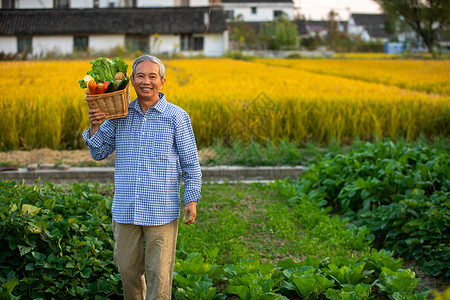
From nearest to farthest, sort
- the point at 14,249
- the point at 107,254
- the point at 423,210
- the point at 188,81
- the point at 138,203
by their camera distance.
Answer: the point at 138,203 → the point at 14,249 → the point at 107,254 → the point at 423,210 → the point at 188,81

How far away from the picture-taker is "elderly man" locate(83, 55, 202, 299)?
9.82 ft

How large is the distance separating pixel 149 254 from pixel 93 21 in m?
12.1

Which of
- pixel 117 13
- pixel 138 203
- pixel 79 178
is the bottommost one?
pixel 79 178

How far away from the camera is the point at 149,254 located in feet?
9.92

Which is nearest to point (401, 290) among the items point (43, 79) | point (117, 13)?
point (43, 79)

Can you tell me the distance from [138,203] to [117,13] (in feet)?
49.0

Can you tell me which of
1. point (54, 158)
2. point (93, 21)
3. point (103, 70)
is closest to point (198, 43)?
point (93, 21)

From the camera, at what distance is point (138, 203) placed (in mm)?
2965

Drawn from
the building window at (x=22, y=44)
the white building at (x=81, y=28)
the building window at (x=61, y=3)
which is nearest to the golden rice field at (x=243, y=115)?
the building window at (x=22, y=44)

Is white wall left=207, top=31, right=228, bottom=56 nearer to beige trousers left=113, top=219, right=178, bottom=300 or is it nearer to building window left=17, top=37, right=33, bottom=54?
building window left=17, top=37, right=33, bottom=54

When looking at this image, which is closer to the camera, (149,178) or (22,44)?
(149,178)

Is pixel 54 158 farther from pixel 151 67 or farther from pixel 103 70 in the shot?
pixel 151 67

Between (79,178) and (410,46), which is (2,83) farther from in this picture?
(410,46)

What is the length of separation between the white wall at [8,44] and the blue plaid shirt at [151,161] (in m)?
7.06
